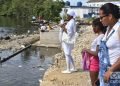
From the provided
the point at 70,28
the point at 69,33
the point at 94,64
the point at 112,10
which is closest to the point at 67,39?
the point at 69,33

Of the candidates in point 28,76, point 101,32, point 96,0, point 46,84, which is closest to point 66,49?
point 46,84

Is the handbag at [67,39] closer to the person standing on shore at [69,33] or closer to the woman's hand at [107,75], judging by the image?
the person standing on shore at [69,33]

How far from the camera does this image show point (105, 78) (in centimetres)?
475

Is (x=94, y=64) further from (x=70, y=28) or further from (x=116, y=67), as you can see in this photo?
(x=70, y=28)

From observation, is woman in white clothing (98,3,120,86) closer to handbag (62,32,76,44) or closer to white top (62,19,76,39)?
white top (62,19,76,39)

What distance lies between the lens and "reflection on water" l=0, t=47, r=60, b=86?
16075mm

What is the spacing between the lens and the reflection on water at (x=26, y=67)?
52.7ft

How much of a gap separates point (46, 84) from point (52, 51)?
14.9 meters

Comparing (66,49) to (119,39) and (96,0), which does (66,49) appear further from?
(96,0)

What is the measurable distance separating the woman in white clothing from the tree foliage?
55.4 meters

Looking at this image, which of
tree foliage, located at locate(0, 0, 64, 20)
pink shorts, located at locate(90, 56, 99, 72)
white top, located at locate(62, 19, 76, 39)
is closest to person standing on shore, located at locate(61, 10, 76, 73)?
white top, located at locate(62, 19, 76, 39)

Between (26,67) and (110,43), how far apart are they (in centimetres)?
1490

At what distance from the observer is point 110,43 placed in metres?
4.80

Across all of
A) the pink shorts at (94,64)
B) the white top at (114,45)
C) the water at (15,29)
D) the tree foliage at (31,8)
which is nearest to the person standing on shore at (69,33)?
the pink shorts at (94,64)
